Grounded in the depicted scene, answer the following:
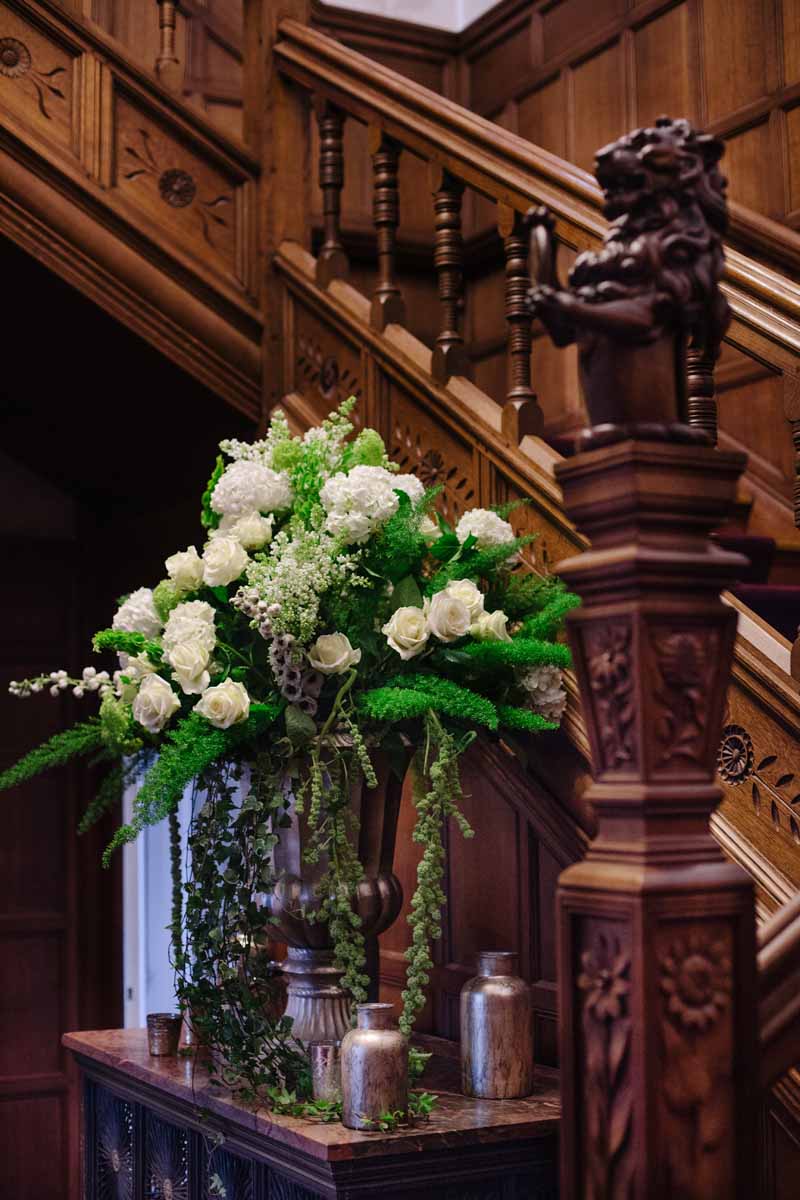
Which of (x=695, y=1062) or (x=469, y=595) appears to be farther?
(x=469, y=595)

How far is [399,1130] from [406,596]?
0.80m

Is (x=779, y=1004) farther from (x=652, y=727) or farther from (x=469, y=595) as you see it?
(x=469, y=595)

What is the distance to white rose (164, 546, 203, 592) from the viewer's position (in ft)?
8.07

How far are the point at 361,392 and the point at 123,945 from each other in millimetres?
2433

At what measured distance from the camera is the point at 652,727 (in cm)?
121

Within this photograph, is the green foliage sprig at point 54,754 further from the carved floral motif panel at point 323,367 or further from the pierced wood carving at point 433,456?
the carved floral motif panel at point 323,367

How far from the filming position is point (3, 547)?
191 inches

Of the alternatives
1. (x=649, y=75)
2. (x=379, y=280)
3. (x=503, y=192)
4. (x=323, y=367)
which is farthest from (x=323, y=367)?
(x=649, y=75)

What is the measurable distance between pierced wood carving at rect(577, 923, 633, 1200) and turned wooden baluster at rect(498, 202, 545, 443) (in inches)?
62.0

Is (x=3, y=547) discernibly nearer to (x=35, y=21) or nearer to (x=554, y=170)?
(x=35, y=21)

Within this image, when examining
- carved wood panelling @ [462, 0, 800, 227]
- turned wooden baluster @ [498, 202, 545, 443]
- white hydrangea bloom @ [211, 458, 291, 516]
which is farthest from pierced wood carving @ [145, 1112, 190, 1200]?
carved wood panelling @ [462, 0, 800, 227]

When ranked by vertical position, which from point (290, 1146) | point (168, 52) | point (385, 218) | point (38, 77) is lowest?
point (290, 1146)

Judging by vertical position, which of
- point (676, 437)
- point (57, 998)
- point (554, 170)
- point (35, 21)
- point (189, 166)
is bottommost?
point (57, 998)

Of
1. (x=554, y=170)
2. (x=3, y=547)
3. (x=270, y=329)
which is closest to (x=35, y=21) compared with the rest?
(x=270, y=329)
